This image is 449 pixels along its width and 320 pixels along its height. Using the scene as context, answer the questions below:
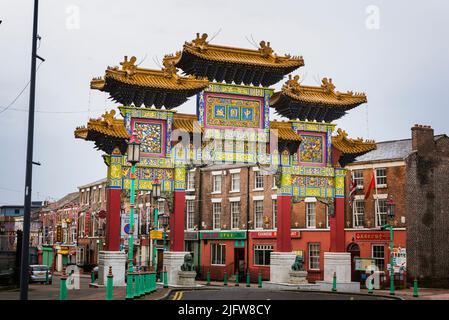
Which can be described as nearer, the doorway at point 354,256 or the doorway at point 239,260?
the doorway at point 354,256

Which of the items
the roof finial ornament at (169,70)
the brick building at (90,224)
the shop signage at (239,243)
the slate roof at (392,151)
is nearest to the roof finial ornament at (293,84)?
the roof finial ornament at (169,70)

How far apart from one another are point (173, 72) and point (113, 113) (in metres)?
4.17

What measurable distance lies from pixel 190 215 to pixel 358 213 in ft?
57.5

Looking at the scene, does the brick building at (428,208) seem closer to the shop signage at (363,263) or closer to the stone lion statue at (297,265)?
the shop signage at (363,263)

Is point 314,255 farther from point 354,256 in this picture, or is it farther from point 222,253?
point 222,253

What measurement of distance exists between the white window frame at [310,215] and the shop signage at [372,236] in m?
4.46

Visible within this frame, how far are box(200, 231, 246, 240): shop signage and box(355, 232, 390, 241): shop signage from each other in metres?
10.7

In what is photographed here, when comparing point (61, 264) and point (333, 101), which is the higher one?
point (333, 101)

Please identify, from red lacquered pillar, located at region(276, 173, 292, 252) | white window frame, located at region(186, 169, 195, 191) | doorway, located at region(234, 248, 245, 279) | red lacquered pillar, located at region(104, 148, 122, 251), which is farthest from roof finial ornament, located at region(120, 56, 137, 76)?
white window frame, located at region(186, 169, 195, 191)

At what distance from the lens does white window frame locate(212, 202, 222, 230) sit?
187 feet

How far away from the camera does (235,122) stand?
37.0 metres

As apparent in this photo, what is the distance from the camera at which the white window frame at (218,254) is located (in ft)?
183
